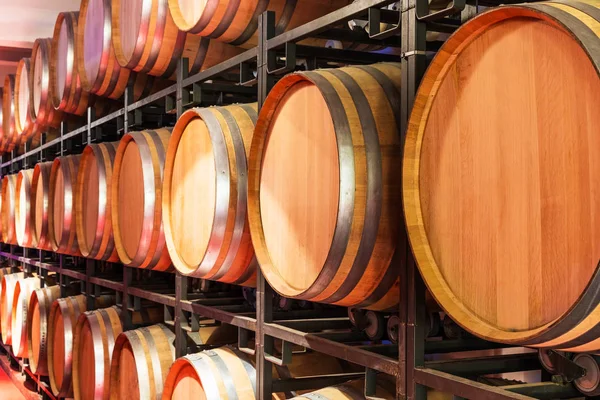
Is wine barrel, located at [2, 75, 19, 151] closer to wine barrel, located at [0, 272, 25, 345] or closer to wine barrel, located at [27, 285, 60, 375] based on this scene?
wine barrel, located at [0, 272, 25, 345]

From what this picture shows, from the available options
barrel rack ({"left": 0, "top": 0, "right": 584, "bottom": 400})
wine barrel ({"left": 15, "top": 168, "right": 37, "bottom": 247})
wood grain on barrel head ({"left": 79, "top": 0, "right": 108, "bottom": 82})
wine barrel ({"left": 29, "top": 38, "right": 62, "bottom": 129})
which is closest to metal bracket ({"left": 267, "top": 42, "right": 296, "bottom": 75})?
barrel rack ({"left": 0, "top": 0, "right": 584, "bottom": 400})

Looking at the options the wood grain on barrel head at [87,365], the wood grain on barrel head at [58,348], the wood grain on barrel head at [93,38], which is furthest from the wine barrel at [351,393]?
the wood grain on barrel head at [58,348]

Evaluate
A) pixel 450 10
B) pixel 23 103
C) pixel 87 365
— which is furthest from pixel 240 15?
pixel 23 103

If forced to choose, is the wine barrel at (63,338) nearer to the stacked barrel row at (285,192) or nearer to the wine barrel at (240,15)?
the stacked barrel row at (285,192)

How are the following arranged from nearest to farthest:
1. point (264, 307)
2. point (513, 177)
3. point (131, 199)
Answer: point (513, 177) → point (264, 307) → point (131, 199)

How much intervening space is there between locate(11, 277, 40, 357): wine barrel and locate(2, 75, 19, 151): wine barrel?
1.88 m

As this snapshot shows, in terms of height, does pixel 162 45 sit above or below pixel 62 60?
below

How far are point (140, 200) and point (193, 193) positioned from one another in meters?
0.97

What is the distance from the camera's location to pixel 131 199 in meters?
4.69

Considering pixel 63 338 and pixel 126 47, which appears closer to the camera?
pixel 126 47

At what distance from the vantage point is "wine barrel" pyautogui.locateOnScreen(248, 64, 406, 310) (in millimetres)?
2277

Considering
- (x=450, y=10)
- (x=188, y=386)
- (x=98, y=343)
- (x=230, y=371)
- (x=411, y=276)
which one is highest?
(x=450, y=10)

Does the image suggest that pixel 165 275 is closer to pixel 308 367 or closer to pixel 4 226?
pixel 308 367

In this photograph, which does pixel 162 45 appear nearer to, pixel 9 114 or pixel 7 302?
pixel 7 302
